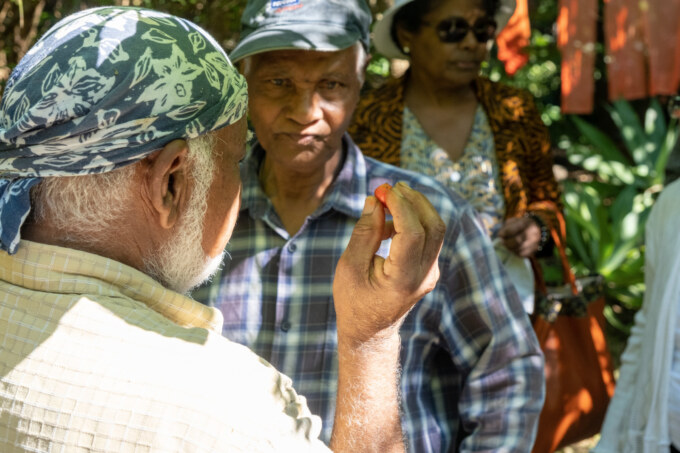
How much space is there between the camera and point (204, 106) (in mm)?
1303

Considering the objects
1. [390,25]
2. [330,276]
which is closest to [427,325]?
[330,276]

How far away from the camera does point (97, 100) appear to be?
1183mm

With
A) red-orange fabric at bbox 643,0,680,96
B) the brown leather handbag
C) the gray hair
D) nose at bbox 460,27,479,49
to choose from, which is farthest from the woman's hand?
red-orange fabric at bbox 643,0,680,96

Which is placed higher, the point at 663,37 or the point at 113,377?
the point at 113,377

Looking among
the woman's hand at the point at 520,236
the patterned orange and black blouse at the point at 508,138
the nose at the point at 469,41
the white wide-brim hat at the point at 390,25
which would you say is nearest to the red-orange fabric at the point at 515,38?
the white wide-brim hat at the point at 390,25

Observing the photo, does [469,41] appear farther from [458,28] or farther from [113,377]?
[113,377]

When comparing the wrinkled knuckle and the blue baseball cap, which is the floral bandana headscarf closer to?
the wrinkled knuckle

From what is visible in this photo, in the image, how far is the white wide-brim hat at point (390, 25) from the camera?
10.7 feet

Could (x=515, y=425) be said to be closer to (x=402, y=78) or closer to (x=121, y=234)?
(x=121, y=234)

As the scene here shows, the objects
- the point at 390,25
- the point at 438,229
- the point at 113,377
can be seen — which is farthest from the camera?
the point at 390,25

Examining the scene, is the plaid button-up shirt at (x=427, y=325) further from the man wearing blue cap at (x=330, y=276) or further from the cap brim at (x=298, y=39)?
the cap brim at (x=298, y=39)

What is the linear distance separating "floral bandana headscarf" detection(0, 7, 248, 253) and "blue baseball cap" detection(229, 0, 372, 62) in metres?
0.87

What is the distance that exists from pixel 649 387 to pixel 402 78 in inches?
65.0

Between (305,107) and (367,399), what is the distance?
3.39ft
